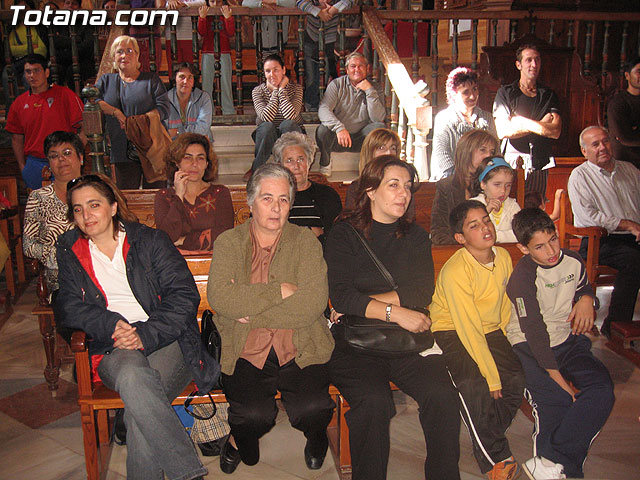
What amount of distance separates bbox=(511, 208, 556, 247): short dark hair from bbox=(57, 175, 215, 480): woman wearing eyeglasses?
1.50 m

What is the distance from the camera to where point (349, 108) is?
4.76 m

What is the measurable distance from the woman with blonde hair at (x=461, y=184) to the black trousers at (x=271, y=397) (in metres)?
1.27

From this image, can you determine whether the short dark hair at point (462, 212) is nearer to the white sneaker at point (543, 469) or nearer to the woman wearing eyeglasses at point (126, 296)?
the white sneaker at point (543, 469)

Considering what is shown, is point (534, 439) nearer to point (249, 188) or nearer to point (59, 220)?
point (249, 188)

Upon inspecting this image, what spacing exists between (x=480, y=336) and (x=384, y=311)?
445mm

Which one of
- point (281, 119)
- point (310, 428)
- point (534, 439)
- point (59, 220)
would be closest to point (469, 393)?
point (534, 439)

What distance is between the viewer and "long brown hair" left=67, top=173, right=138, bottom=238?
8.02ft

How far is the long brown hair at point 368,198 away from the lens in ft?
8.36

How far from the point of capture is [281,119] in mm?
4633

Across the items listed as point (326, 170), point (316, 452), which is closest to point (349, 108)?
point (326, 170)

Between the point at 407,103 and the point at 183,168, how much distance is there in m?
1.92

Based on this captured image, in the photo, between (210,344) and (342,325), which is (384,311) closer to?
(342,325)

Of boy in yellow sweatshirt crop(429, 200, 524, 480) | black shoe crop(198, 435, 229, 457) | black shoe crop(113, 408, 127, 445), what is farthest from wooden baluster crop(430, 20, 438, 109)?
black shoe crop(113, 408, 127, 445)

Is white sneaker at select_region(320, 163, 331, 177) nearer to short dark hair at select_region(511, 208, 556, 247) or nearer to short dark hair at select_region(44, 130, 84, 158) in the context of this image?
short dark hair at select_region(44, 130, 84, 158)
